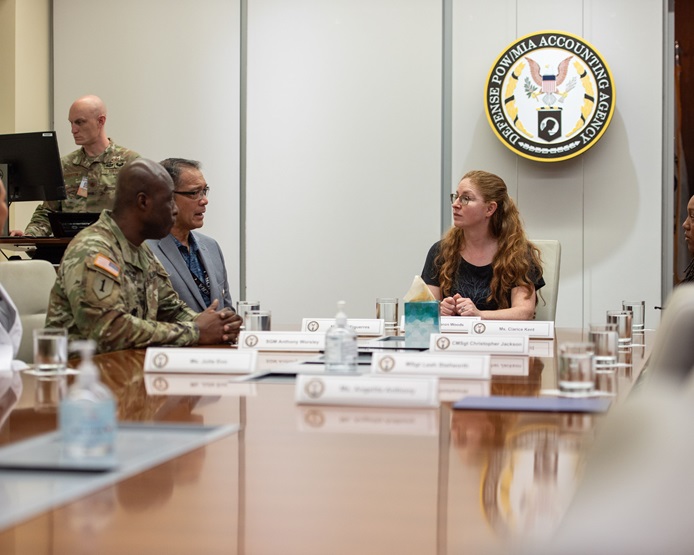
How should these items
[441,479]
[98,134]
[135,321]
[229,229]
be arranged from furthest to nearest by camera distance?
1. [229,229]
2. [98,134]
3. [135,321]
4. [441,479]

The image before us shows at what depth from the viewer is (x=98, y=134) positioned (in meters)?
6.57

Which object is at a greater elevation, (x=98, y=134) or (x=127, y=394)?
(x=98, y=134)

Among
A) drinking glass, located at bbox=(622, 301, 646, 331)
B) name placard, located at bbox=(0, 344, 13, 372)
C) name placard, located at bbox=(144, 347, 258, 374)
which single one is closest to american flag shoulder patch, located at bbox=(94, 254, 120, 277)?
name placard, located at bbox=(0, 344, 13, 372)

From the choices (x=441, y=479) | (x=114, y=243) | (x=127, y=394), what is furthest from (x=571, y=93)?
(x=441, y=479)

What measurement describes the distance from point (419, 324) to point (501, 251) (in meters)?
1.86

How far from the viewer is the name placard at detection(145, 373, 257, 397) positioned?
1826 mm

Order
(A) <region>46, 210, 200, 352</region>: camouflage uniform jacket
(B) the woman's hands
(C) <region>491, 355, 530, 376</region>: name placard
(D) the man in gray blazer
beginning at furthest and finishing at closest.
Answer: (D) the man in gray blazer
(B) the woman's hands
(A) <region>46, 210, 200, 352</region>: camouflage uniform jacket
(C) <region>491, 355, 530, 376</region>: name placard

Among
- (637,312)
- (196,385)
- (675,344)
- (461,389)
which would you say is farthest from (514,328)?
(675,344)

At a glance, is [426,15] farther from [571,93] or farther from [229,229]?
[229,229]

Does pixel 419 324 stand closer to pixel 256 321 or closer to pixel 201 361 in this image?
pixel 256 321

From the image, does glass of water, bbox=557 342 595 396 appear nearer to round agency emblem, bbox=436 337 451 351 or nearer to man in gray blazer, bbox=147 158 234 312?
round agency emblem, bbox=436 337 451 351

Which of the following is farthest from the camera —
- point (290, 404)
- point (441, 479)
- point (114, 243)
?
point (114, 243)

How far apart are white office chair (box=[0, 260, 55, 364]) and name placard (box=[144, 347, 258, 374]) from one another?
122cm

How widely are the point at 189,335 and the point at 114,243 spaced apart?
16.6 inches
